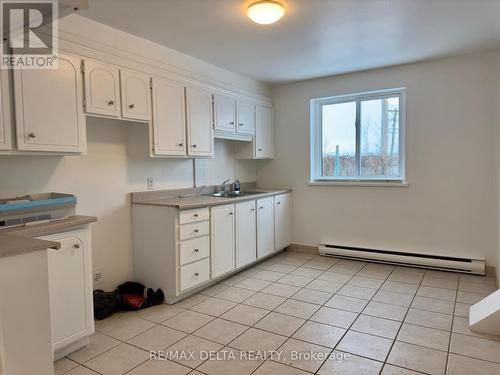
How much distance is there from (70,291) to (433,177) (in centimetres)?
366

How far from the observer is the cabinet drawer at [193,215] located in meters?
3.02

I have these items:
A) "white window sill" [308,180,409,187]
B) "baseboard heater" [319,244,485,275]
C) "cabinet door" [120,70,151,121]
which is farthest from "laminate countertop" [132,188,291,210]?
"baseboard heater" [319,244,485,275]

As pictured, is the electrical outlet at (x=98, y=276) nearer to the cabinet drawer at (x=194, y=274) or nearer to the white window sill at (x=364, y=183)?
the cabinet drawer at (x=194, y=274)

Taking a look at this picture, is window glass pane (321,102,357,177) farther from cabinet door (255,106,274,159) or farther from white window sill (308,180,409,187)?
cabinet door (255,106,274,159)

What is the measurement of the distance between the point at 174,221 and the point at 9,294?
1.56 meters

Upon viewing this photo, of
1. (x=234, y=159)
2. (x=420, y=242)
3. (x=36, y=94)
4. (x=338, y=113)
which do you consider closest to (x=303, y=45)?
(x=338, y=113)

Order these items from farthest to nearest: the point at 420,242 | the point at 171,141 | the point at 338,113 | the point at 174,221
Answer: the point at 338,113 < the point at 420,242 < the point at 171,141 < the point at 174,221

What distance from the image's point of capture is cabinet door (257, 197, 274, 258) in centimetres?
408

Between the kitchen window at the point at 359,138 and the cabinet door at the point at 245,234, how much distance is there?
116 centimetres

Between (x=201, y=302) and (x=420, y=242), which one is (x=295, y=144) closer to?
(x=420, y=242)

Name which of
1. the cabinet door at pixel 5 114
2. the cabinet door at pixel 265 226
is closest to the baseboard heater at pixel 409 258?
the cabinet door at pixel 265 226

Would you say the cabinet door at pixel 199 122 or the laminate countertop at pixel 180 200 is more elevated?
the cabinet door at pixel 199 122

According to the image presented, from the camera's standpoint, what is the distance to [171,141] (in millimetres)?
3215

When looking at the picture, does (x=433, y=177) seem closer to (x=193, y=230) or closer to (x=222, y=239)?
(x=222, y=239)
